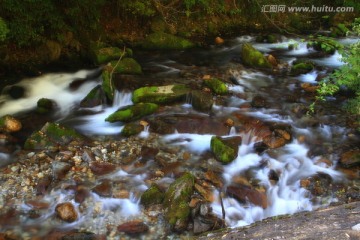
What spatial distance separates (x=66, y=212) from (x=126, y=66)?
458 centimetres

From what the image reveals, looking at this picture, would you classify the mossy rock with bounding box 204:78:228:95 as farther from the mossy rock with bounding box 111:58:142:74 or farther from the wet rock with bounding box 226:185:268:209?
the wet rock with bounding box 226:185:268:209

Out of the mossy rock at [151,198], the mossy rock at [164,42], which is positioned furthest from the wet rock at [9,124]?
the mossy rock at [164,42]

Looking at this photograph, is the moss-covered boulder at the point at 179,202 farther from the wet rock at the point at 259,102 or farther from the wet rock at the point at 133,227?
the wet rock at the point at 259,102

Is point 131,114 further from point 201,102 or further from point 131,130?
point 201,102

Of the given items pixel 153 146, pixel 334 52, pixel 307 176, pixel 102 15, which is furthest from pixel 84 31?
pixel 334 52

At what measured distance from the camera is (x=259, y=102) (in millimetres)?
7848

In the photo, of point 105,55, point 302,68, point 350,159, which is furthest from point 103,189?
point 302,68

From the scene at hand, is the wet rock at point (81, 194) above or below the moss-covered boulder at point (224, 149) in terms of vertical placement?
below

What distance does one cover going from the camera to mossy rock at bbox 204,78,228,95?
26.6 feet

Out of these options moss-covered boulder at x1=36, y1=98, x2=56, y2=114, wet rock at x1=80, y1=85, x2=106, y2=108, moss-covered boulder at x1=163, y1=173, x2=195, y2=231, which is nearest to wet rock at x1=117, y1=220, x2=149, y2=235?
moss-covered boulder at x1=163, y1=173, x2=195, y2=231

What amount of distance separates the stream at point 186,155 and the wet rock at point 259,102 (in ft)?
0.22

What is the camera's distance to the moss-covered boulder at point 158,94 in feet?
24.4

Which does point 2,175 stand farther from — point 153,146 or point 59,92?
point 59,92

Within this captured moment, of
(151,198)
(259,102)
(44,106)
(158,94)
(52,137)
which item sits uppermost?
(158,94)
